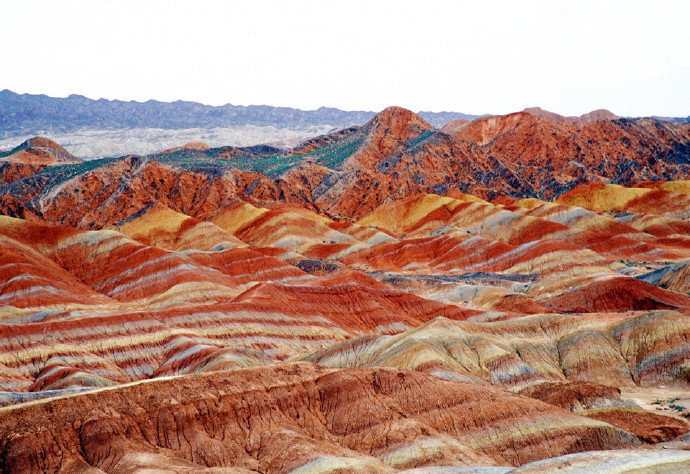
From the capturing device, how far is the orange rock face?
145 ft

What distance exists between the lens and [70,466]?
131 feet

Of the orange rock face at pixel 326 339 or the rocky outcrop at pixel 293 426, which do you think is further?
the orange rock face at pixel 326 339

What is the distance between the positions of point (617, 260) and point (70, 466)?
120m

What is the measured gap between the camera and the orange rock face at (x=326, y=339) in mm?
44188

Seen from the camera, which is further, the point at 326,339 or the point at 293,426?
the point at 326,339

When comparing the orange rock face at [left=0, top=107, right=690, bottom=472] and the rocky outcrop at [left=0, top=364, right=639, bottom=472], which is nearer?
the rocky outcrop at [left=0, top=364, right=639, bottom=472]

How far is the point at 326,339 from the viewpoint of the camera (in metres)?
91.1

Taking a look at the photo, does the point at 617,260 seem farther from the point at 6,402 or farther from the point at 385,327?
the point at 6,402

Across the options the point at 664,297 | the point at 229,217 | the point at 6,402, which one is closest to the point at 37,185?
the point at 229,217

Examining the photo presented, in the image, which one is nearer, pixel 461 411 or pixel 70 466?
pixel 70 466

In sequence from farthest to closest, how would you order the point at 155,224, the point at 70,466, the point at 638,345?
the point at 155,224 → the point at 638,345 → the point at 70,466

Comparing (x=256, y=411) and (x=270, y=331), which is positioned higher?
(x=256, y=411)

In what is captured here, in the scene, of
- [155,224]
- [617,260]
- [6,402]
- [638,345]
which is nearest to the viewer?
[6,402]

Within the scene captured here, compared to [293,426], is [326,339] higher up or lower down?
lower down
